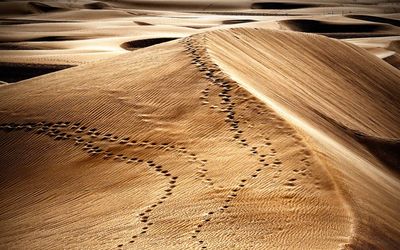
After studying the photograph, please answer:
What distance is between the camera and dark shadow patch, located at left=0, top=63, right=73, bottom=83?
8.72 meters

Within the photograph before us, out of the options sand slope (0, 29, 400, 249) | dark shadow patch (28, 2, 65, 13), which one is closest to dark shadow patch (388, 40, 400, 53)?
sand slope (0, 29, 400, 249)

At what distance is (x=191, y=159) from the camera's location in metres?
3.93

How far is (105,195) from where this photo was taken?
12.3 ft

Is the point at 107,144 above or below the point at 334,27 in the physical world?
above

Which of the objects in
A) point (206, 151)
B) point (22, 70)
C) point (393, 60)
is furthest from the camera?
point (393, 60)

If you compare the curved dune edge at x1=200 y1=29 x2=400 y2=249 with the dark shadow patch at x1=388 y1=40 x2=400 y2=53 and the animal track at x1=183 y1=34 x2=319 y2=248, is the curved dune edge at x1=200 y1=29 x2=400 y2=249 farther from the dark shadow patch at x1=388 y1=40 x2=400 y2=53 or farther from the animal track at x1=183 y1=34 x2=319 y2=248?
the dark shadow patch at x1=388 y1=40 x2=400 y2=53

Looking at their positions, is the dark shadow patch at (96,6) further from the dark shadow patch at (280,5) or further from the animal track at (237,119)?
the animal track at (237,119)

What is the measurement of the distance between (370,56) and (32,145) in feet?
18.0

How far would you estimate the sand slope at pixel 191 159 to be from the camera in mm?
3162

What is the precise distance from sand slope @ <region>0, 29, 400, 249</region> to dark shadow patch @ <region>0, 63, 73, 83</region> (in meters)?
2.60

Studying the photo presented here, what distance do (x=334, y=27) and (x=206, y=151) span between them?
12.7 meters

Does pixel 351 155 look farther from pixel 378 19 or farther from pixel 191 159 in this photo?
pixel 378 19

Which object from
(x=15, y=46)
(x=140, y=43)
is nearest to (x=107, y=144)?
(x=140, y=43)

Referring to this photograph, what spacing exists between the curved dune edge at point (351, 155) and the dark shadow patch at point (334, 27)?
9.20 m
